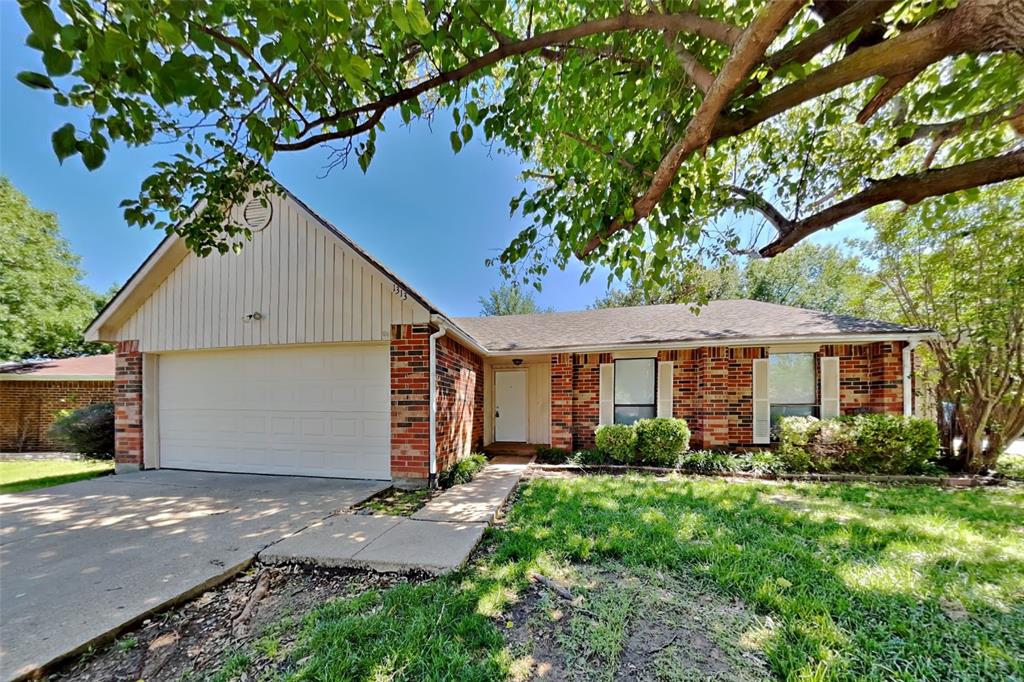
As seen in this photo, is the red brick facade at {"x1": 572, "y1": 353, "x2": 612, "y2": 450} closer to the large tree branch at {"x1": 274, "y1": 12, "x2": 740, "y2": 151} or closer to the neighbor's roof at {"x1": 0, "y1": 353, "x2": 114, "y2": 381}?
the large tree branch at {"x1": 274, "y1": 12, "x2": 740, "y2": 151}

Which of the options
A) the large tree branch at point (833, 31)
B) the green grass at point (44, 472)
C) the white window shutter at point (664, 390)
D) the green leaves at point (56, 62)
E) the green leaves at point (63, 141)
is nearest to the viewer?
the green leaves at point (56, 62)

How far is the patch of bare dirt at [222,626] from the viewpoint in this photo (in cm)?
211

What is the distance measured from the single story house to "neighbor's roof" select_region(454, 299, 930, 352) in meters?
0.07

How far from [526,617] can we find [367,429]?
14.3ft

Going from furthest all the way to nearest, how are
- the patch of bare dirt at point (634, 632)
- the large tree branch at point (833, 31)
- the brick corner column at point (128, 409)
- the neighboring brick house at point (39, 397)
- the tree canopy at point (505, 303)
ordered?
1. the tree canopy at point (505, 303)
2. the neighboring brick house at point (39, 397)
3. the brick corner column at point (128, 409)
4. the large tree branch at point (833, 31)
5. the patch of bare dirt at point (634, 632)

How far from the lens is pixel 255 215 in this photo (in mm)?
6441

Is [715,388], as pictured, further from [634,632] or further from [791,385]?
[634,632]

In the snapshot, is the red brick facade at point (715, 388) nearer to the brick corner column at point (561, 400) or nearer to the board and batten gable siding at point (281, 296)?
the brick corner column at point (561, 400)

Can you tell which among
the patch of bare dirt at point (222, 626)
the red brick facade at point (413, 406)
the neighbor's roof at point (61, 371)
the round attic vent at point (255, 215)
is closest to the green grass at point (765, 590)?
the patch of bare dirt at point (222, 626)

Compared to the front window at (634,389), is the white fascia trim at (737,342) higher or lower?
higher

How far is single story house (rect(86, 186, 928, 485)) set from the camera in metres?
5.96

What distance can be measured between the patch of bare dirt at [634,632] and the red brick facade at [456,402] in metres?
3.64

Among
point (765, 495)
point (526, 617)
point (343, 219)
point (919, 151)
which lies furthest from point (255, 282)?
point (919, 151)

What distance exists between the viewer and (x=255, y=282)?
641 centimetres
